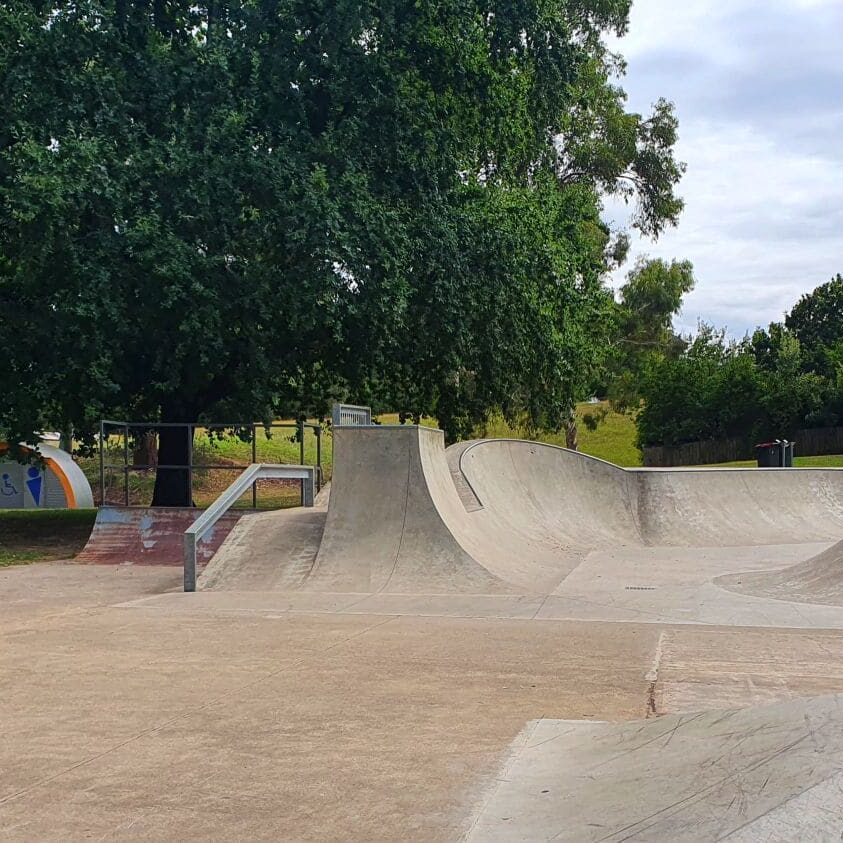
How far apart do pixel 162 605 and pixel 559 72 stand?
15.4 m

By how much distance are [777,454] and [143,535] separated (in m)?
14.8

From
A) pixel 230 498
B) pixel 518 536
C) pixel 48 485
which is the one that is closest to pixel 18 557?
pixel 230 498

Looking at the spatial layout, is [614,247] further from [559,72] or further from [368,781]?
[368,781]

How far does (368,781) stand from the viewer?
4.10 metres

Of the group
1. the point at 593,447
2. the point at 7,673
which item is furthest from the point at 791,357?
the point at 7,673

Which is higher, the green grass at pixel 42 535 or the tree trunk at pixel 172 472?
the tree trunk at pixel 172 472

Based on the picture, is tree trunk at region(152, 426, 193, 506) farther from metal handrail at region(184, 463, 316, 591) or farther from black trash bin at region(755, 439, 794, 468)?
black trash bin at region(755, 439, 794, 468)

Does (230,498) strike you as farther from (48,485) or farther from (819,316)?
(819,316)

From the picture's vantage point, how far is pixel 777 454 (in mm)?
22906

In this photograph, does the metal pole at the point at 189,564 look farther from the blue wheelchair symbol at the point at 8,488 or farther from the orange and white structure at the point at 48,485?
the blue wheelchair symbol at the point at 8,488

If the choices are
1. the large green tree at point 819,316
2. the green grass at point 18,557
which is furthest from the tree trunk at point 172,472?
the large green tree at point 819,316

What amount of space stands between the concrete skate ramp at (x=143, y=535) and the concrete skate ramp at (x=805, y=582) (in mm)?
7010

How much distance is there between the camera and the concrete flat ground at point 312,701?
3773 mm

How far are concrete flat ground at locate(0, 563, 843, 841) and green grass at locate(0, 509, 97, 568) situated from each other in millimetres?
6544
